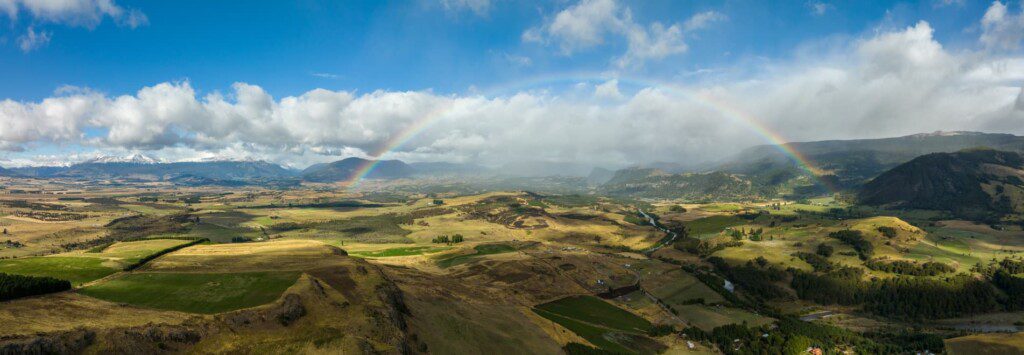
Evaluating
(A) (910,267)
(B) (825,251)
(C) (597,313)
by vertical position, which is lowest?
(A) (910,267)

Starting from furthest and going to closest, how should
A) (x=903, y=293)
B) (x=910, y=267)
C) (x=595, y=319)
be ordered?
(x=910, y=267) < (x=903, y=293) < (x=595, y=319)

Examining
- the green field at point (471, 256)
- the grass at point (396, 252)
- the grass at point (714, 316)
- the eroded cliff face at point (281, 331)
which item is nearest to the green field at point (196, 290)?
the eroded cliff face at point (281, 331)

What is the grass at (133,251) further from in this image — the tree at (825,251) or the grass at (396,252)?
the tree at (825,251)

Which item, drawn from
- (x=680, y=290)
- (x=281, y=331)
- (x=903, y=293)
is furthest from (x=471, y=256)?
(x=903, y=293)

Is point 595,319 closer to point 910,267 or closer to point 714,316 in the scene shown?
point 714,316

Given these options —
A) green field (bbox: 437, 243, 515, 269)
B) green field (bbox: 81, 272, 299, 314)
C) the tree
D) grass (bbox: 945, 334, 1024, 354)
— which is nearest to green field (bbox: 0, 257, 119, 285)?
green field (bbox: 81, 272, 299, 314)

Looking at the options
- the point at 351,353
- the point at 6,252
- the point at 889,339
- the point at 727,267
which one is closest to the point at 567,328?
the point at 351,353

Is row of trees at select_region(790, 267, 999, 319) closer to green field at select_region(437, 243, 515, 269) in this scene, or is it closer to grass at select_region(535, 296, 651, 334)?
grass at select_region(535, 296, 651, 334)
